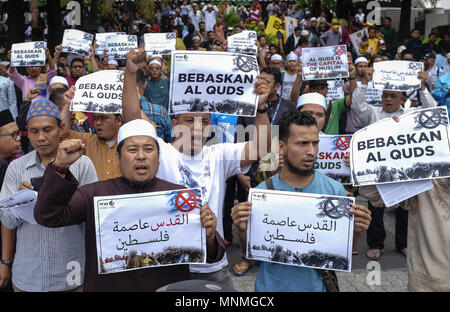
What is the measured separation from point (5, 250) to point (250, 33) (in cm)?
671

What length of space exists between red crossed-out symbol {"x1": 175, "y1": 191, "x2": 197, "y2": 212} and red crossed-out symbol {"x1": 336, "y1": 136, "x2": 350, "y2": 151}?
2.06 metres

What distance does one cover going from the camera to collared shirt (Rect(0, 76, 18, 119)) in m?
8.48

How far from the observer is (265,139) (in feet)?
11.3

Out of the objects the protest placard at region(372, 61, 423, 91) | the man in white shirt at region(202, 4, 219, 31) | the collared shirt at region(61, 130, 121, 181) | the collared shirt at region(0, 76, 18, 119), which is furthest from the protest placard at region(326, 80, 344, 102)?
the man in white shirt at region(202, 4, 219, 31)

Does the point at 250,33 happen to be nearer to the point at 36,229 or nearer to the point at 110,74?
the point at 110,74

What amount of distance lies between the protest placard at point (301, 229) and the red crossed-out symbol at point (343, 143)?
1.72 m

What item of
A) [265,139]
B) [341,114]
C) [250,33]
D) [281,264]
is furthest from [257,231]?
[250,33]

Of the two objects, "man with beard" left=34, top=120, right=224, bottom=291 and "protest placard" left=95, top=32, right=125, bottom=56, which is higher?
"protest placard" left=95, top=32, right=125, bottom=56

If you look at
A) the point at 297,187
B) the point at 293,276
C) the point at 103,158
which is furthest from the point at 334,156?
the point at 103,158

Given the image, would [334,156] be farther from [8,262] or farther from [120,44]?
[120,44]

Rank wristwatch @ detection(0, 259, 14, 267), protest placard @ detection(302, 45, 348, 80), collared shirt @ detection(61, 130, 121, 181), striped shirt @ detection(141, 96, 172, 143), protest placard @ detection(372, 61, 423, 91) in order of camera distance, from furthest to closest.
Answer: protest placard @ detection(302, 45, 348, 80), protest placard @ detection(372, 61, 423, 91), striped shirt @ detection(141, 96, 172, 143), collared shirt @ detection(61, 130, 121, 181), wristwatch @ detection(0, 259, 14, 267)

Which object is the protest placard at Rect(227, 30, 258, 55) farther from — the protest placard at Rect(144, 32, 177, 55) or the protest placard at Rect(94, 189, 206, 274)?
the protest placard at Rect(94, 189, 206, 274)

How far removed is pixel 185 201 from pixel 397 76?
434 cm
